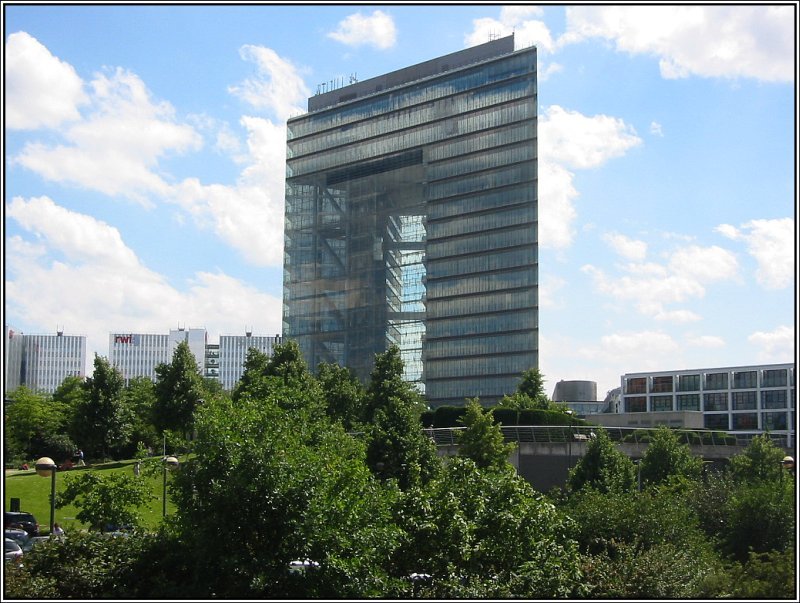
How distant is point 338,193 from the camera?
15162 centimetres

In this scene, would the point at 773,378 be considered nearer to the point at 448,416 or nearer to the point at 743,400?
the point at 743,400

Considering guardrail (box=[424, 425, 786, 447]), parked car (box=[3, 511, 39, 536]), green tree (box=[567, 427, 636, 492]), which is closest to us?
parked car (box=[3, 511, 39, 536])

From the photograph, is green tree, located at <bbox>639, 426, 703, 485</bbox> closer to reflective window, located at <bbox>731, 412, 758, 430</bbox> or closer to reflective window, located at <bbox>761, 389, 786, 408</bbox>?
reflective window, located at <bbox>761, 389, 786, 408</bbox>

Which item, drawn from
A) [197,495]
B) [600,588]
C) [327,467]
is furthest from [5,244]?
[600,588]

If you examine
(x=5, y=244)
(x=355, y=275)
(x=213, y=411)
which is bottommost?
(x=213, y=411)

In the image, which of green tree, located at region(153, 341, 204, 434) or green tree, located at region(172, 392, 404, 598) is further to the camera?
green tree, located at region(153, 341, 204, 434)

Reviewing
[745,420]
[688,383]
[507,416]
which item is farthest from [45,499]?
[688,383]

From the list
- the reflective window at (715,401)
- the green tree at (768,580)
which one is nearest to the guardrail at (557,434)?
the green tree at (768,580)

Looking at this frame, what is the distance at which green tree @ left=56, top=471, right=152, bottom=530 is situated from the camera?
39.5 meters

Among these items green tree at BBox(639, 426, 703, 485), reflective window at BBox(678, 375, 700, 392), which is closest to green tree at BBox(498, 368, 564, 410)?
green tree at BBox(639, 426, 703, 485)

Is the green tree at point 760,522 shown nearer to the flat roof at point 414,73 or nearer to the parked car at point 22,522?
the parked car at point 22,522

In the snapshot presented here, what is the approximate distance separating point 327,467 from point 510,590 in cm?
546

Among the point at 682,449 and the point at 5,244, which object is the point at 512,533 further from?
the point at 682,449

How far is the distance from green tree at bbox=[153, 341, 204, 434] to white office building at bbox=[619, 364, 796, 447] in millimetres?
80784
